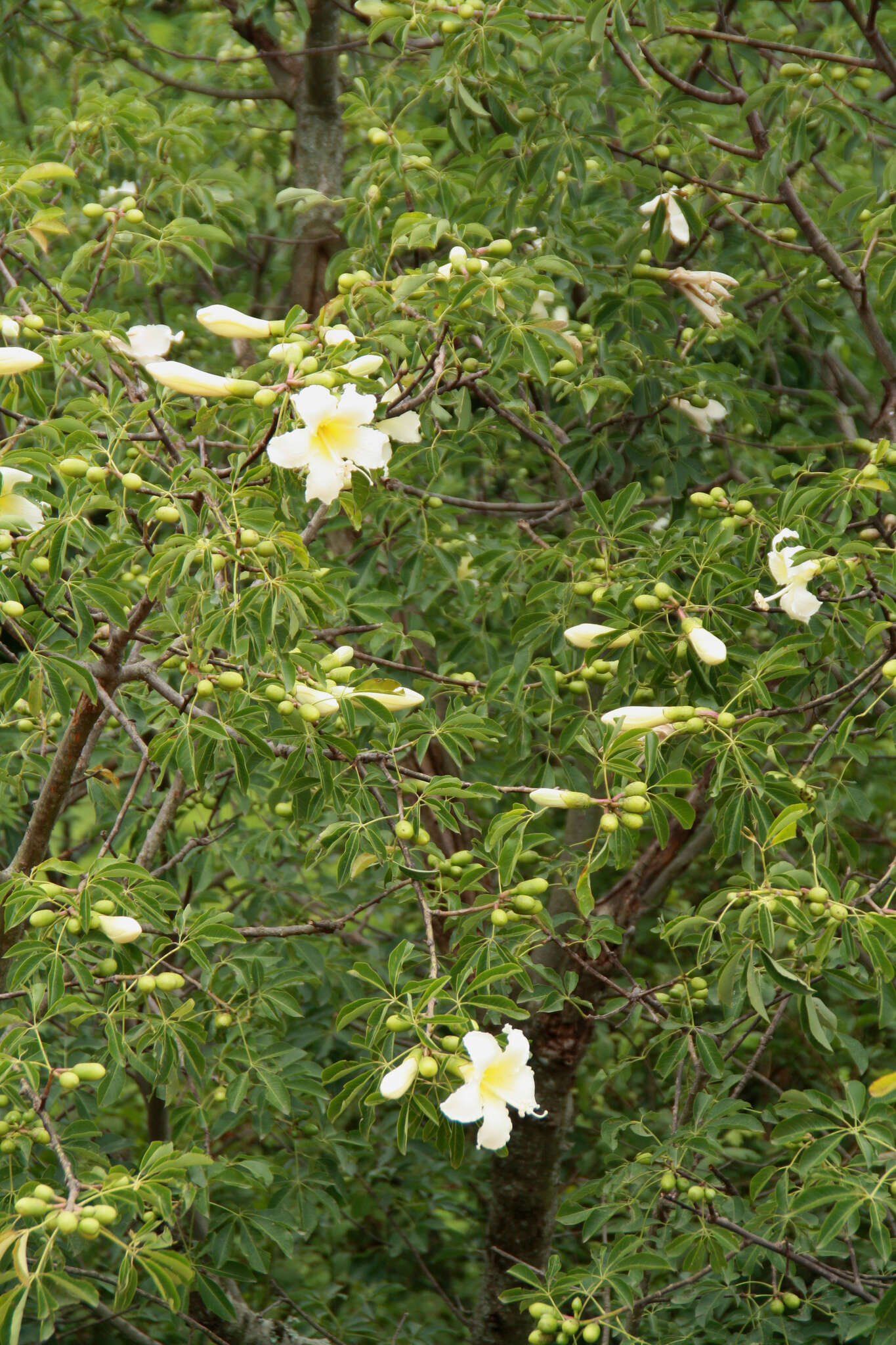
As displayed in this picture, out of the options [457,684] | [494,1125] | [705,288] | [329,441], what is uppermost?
[329,441]

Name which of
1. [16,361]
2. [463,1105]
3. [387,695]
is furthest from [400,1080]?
[16,361]

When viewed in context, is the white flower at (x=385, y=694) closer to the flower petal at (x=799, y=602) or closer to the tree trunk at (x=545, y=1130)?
the flower petal at (x=799, y=602)

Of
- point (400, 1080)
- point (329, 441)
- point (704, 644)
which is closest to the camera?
point (400, 1080)

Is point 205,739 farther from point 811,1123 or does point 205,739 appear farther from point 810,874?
point 811,1123

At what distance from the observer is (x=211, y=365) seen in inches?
151

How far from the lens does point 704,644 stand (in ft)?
6.52

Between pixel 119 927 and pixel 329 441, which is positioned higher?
pixel 329 441

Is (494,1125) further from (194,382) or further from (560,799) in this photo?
(194,382)

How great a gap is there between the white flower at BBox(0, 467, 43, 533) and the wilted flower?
9.7 inches

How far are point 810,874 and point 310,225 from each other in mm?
2435

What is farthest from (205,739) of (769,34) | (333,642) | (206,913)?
(769,34)

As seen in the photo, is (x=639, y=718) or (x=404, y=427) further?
(x=404, y=427)

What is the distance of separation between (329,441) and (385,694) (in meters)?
0.45

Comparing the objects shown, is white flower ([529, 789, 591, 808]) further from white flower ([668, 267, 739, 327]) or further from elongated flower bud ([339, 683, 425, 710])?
white flower ([668, 267, 739, 327])
